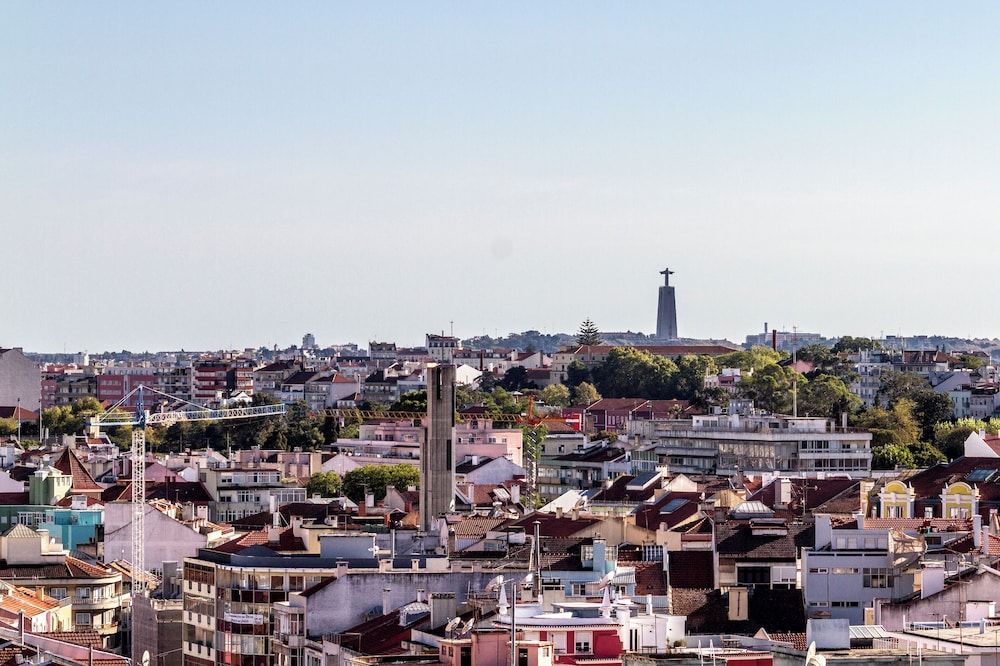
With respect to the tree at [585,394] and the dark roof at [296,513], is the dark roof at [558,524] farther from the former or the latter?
the tree at [585,394]

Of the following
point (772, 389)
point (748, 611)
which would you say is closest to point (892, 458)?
point (772, 389)

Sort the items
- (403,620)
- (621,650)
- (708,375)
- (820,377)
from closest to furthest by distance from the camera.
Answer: (621,650)
(403,620)
(820,377)
(708,375)

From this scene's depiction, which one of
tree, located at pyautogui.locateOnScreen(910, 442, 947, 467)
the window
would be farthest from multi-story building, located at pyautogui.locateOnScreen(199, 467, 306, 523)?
the window

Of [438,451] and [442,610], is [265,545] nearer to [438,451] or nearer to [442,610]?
[442,610]

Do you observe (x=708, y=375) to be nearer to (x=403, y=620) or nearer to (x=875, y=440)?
(x=875, y=440)

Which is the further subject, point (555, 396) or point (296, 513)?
point (555, 396)

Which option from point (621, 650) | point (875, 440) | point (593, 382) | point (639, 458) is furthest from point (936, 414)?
point (621, 650)

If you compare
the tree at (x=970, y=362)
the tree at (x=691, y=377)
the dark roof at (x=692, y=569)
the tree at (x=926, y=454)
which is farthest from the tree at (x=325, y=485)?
the tree at (x=970, y=362)
